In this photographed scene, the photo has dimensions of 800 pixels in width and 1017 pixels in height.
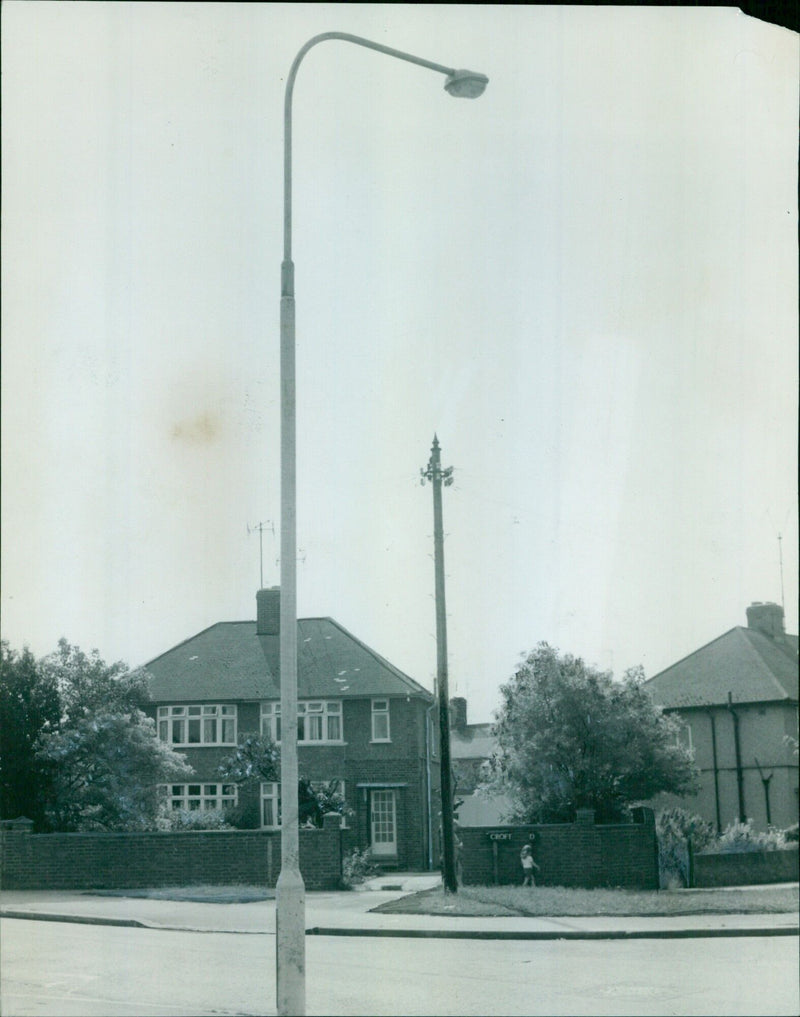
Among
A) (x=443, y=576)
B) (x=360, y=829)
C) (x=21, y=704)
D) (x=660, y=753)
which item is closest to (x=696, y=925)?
(x=660, y=753)

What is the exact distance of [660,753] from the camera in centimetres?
1744

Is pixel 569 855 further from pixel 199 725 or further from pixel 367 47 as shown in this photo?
pixel 367 47

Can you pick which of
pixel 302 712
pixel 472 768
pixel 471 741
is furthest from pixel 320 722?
pixel 472 768

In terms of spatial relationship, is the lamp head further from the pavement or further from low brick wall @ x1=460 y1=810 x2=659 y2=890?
low brick wall @ x1=460 y1=810 x2=659 y2=890

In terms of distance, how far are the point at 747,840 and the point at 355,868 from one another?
26.6 ft

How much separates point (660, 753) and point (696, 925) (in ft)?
8.71

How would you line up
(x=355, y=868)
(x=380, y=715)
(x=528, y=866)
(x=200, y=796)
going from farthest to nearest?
(x=528, y=866), (x=355, y=868), (x=380, y=715), (x=200, y=796)

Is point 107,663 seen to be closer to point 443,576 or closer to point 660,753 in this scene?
point 443,576

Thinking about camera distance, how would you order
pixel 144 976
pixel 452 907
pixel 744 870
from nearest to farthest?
pixel 144 976
pixel 452 907
pixel 744 870

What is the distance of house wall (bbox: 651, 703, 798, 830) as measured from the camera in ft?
59.6

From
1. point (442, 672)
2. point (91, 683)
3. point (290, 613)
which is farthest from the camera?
point (442, 672)

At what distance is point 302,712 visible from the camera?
14.1 meters

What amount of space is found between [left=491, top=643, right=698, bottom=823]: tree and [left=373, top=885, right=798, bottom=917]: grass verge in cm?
124

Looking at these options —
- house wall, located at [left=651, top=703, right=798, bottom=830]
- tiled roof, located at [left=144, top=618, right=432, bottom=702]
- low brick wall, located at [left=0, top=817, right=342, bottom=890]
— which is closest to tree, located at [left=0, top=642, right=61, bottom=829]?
low brick wall, located at [left=0, top=817, right=342, bottom=890]
